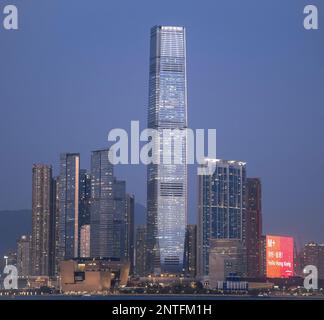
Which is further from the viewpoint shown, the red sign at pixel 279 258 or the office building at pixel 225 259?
the office building at pixel 225 259

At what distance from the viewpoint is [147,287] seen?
209 feet

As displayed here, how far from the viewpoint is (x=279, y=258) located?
6738 centimetres

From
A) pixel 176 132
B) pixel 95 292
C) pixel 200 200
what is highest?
pixel 176 132

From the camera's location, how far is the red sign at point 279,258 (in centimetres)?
6126

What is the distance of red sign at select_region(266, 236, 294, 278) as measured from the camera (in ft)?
201

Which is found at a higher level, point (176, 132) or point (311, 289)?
point (176, 132)

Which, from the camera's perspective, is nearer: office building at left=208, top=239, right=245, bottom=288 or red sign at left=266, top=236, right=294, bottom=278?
red sign at left=266, top=236, right=294, bottom=278
